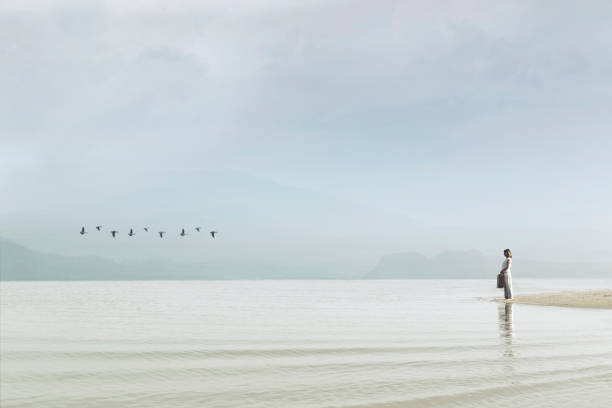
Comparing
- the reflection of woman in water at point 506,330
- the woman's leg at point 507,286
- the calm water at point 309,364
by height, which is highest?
the woman's leg at point 507,286

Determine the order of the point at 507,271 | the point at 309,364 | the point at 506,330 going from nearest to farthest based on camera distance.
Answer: the point at 309,364 < the point at 506,330 < the point at 507,271

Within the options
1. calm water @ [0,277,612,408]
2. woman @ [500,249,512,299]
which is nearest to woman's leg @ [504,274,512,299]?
woman @ [500,249,512,299]

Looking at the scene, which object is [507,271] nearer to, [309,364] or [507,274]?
[507,274]

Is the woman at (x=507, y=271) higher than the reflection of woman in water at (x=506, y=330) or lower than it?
higher

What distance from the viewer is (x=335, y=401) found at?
10.4 metres

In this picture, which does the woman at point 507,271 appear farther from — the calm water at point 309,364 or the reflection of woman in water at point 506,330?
the calm water at point 309,364

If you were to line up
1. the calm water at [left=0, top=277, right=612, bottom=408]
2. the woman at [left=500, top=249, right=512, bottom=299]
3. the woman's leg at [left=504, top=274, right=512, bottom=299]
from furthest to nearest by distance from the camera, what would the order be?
1. the woman's leg at [left=504, top=274, right=512, bottom=299]
2. the woman at [left=500, top=249, right=512, bottom=299]
3. the calm water at [left=0, top=277, right=612, bottom=408]

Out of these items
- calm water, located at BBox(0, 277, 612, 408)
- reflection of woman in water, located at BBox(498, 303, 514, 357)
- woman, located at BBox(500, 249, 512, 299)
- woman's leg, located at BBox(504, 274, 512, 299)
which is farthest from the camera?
woman's leg, located at BBox(504, 274, 512, 299)

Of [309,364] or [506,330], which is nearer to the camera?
[309,364]

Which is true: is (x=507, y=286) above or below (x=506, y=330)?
above

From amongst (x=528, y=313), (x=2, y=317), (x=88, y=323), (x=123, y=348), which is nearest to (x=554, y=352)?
(x=123, y=348)

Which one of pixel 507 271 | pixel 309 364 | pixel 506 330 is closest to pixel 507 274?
pixel 507 271

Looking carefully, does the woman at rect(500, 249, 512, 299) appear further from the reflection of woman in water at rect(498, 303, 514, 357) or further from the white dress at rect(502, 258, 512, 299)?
the reflection of woman in water at rect(498, 303, 514, 357)

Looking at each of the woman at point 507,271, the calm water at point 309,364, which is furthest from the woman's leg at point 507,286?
the calm water at point 309,364
